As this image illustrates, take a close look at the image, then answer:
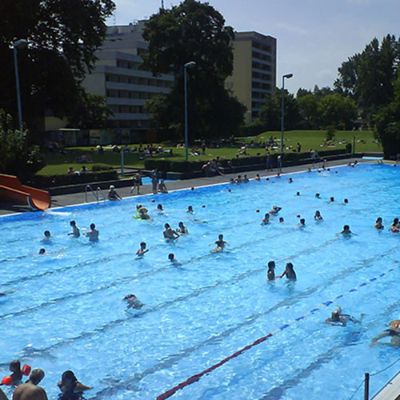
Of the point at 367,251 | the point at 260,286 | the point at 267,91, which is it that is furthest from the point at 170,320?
the point at 267,91

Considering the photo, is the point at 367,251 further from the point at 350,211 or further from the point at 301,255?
the point at 350,211

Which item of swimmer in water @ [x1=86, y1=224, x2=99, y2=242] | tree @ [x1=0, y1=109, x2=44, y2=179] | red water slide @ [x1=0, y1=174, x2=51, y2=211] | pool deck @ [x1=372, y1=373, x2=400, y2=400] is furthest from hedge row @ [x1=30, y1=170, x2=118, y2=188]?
pool deck @ [x1=372, y1=373, x2=400, y2=400]

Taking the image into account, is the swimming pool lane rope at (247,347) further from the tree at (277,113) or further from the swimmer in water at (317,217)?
the tree at (277,113)

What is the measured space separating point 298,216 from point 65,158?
90.6ft

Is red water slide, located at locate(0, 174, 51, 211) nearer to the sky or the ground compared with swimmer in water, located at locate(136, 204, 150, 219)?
nearer to the sky

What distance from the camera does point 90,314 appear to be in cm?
1179

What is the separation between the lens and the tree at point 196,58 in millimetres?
61500

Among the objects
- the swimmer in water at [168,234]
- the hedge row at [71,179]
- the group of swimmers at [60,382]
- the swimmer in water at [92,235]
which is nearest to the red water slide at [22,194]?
the hedge row at [71,179]

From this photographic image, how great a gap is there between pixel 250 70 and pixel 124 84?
4130 cm

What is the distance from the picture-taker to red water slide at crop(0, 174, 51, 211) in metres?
23.5

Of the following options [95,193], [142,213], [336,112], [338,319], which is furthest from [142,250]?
[336,112]

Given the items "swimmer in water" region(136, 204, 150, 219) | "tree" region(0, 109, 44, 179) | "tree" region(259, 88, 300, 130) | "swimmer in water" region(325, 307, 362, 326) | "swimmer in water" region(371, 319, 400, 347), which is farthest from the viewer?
"tree" region(259, 88, 300, 130)

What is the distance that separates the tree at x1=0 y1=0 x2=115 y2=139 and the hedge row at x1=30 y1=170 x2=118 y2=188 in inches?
685

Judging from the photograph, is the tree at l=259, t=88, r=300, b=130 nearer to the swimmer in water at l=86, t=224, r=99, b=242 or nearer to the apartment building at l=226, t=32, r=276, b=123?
the apartment building at l=226, t=32, r=276, b=123
